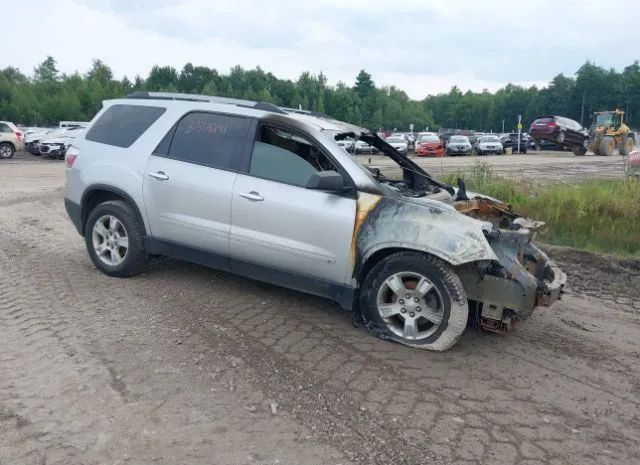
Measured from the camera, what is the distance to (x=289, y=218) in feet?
14.8

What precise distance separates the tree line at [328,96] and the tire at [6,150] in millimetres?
39744

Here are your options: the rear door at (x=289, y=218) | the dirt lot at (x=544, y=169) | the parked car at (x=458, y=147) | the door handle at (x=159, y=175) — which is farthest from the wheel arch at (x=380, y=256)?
the parked car at (x=458, y=147)

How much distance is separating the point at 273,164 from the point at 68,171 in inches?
102

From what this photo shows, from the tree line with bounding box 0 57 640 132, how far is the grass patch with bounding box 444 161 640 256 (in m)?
63.6

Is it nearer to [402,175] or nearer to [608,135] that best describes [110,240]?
[402,175]

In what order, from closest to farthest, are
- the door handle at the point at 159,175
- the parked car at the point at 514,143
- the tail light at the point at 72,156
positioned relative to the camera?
the door handle at the point at 159,175 < the tail light at the point at 72,156 < the parked car at the point at 514,143

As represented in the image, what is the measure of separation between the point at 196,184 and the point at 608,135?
30859mm

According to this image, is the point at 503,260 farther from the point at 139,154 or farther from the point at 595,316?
the point at 139,154

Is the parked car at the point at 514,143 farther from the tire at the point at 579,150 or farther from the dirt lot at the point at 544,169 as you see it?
the dirt lot at the point at 544,169

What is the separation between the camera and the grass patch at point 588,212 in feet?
23.9

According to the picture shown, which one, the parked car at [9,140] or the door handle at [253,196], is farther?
the parked car at [9,140]

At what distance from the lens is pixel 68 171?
5945mm

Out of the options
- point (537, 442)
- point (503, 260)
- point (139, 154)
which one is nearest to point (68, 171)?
point (139, 154)

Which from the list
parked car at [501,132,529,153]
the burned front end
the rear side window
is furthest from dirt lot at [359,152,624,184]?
parked car at [501,132,529,153]
